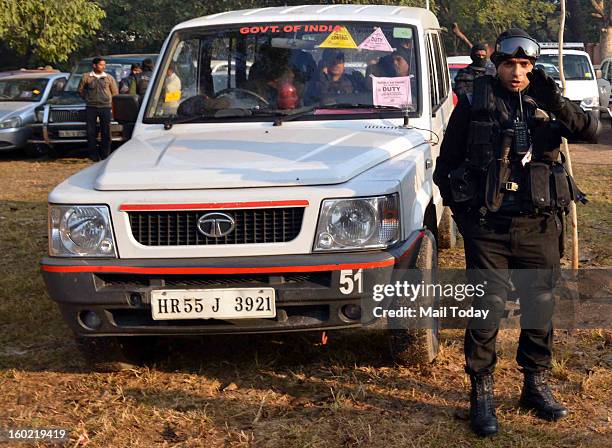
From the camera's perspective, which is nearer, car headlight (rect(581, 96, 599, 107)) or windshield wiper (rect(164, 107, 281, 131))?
windshield wiper (rect(164, 107, 281, 131))

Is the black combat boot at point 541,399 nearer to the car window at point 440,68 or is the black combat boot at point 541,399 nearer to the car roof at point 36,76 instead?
the car window at point 440,68

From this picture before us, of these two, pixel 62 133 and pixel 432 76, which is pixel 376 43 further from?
pixel 62 133

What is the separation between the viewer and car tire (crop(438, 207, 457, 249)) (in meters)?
7.25

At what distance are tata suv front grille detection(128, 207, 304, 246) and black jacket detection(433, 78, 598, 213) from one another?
0.66 meters

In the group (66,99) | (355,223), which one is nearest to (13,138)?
(66,99)

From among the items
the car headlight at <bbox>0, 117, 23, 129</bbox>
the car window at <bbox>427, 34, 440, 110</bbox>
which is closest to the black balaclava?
the car window at <bbox>427, 34, 440, 110</bbox>

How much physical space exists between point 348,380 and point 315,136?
131 centimetres

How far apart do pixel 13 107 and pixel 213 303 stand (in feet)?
42.8

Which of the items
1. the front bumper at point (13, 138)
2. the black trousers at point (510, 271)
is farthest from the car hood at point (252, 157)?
the front bumper at point (13, 138)

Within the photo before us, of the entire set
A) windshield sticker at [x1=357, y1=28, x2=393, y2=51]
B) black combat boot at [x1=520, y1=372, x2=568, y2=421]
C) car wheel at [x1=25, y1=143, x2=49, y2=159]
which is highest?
windshield sticker at [x1=357, y1=28, x2=393, y2=51]

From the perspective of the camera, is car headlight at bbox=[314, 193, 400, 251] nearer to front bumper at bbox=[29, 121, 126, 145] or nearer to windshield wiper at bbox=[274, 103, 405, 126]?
windshield wiper at bbox=[274, 103, 405, 126]

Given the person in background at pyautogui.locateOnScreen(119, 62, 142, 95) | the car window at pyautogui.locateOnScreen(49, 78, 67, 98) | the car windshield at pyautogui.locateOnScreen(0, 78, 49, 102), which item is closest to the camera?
the person in background at pyautogui.locateOnScreen(119, 62, 142, 95)

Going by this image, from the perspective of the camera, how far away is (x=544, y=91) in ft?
12.6

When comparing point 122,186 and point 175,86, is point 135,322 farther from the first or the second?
point 175,86
